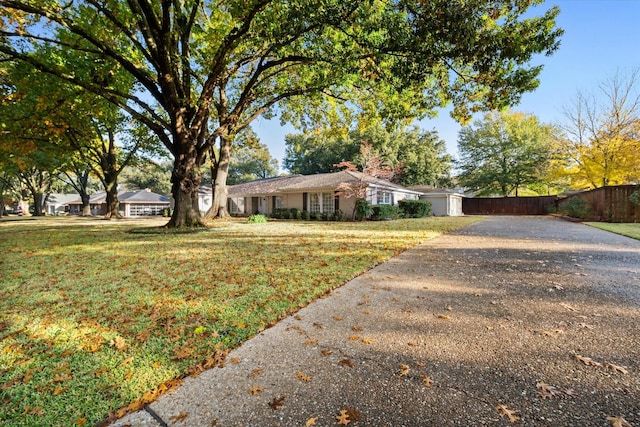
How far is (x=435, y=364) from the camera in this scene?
2.33 metres

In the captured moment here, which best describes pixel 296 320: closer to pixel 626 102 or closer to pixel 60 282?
pixel 60 282

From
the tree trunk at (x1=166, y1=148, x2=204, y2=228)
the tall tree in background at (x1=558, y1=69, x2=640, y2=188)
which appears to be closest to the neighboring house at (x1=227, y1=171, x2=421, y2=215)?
the tree trunk at (x1=166, y1=148, x2=204, y2=228)

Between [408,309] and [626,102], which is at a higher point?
[626,102]

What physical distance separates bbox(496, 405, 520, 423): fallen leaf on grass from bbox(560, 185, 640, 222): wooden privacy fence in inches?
709

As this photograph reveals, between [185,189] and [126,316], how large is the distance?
10.1m

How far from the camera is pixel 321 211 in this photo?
22.7 m

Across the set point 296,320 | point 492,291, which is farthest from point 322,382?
point 492,291

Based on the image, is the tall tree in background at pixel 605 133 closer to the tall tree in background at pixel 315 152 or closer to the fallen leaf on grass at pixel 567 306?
the tall tree in background at pixel 315 152

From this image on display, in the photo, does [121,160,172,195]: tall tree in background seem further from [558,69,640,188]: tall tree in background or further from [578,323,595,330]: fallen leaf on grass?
[578,323,595,330]: fallen leaf on grass

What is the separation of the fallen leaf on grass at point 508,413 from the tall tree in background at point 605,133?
24.5m

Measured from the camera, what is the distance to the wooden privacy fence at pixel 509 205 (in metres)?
29.7

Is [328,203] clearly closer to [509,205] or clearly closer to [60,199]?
[509,205]

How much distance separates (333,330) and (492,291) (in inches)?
103

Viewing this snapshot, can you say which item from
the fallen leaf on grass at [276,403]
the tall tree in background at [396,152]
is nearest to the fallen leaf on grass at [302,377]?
the fallen leaf on grass at [276,403]
